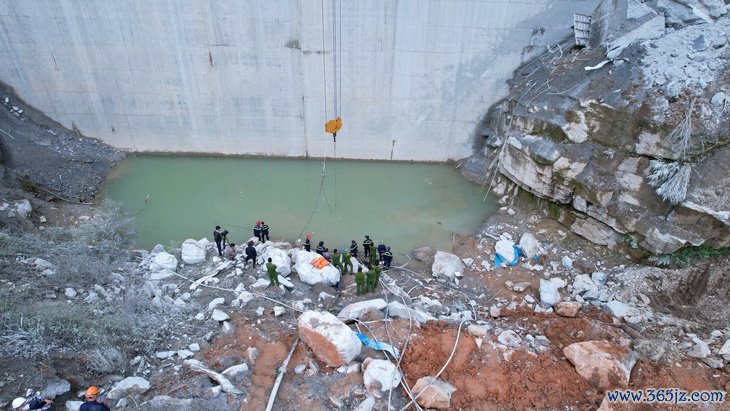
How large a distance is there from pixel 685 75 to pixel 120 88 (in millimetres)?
14582

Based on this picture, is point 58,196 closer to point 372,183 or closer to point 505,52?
point 372,183

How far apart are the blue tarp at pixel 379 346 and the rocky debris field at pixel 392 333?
0.02 metres

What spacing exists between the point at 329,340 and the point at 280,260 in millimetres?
2794

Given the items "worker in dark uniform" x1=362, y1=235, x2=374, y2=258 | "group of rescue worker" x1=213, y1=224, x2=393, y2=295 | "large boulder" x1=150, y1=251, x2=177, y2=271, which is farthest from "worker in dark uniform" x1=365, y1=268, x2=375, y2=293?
"large boulder" x1=150, y1=251, x2=177, y2=271

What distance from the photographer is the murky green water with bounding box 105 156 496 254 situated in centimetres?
1006

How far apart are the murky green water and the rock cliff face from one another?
2488mm

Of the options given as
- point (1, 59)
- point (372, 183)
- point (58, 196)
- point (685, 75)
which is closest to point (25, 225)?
point (58, 196)

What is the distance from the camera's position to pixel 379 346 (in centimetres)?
591

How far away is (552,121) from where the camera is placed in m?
9.54

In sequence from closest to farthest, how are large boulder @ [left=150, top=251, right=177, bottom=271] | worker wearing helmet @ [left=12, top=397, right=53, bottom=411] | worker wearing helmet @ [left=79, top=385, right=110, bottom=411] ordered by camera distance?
worker wearing helmet @ [left=79, top=385, right=110, bottom=411] → worker wearing helmet @ [left=12, top=397, right=53, bottom=411] → large boulder @ [left=150, top=251, right=177, bottom=271]

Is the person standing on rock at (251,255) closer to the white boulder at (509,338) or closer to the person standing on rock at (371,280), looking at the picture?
the person standing on rock at (371,280)

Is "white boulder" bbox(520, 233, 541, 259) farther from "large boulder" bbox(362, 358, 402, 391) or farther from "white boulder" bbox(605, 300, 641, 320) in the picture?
"large boulder" bbox(362, 358, 402, 391)

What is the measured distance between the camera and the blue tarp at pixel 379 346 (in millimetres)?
5824

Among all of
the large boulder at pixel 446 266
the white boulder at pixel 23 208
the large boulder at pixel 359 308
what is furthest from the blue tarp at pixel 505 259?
the white boulder at pixel 23 208
